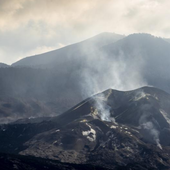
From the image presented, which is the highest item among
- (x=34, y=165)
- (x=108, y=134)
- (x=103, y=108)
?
(x=103, y=108)

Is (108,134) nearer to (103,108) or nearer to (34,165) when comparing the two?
(103,108)

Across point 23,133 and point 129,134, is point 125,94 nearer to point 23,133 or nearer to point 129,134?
point 129,134

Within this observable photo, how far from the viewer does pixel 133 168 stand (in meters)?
77.8

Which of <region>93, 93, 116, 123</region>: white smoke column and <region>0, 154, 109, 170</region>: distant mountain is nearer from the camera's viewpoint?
<region>0, 154, 109, 170</region>: distant mountain

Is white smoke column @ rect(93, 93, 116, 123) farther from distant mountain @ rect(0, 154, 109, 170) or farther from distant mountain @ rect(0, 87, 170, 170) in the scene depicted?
distant mountain @ rect(0, 154, 109, 170)

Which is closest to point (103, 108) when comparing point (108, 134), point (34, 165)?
point (108, 134)

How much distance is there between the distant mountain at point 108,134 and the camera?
87438 mm

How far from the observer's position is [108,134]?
107m

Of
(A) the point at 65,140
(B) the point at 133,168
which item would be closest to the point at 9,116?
(A) the point at 65,140

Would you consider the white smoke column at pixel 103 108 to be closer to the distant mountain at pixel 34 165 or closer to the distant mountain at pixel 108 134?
the distant mountain at pixel 108 134

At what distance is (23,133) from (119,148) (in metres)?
50.1

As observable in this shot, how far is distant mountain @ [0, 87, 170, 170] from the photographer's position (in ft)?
287

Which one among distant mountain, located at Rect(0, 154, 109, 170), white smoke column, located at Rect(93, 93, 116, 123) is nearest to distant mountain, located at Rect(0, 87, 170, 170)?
white smoke column, located at Rect(93, 93, 116, 123)

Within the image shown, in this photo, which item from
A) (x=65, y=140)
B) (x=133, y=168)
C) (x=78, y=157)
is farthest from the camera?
(x=65, y=140)
